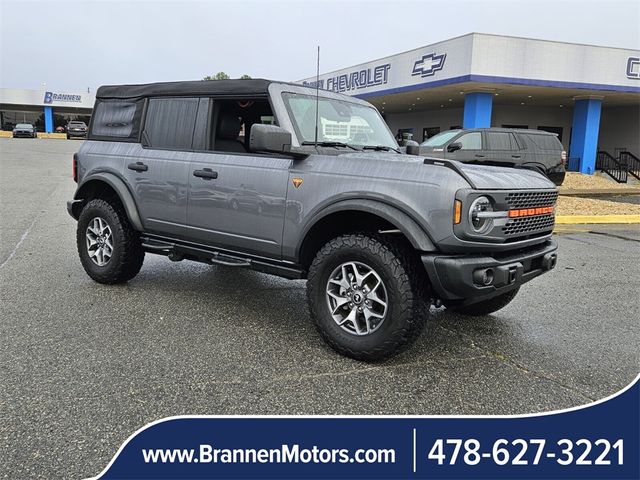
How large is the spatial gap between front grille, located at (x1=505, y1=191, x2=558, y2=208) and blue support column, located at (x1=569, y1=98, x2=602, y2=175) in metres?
21.8

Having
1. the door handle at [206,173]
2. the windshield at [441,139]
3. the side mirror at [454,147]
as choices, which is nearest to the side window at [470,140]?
the windshield at [441,139]

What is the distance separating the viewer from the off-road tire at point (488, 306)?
4.65 meters

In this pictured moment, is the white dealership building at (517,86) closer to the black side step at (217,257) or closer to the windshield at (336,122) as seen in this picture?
the windshield at (336,122)

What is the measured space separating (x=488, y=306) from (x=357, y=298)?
1.62 metres

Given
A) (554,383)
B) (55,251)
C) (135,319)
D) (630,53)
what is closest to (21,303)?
(135,319)

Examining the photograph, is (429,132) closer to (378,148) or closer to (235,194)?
(378,148)

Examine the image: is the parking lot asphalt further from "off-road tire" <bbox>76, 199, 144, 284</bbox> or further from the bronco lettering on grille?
the bronco lettering on grille

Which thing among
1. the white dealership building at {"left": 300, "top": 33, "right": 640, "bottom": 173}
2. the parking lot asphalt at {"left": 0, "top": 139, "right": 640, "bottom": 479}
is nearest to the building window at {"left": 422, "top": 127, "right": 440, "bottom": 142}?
the white dealership building at {"left": 300, "top": 33, "right": 640, "bottom": 173}

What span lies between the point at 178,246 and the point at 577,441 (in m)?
3.51

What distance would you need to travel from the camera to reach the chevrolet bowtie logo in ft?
68.2

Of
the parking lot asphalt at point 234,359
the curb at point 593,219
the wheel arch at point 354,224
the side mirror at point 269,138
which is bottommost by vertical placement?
the parking lot asphalt at point 234,359

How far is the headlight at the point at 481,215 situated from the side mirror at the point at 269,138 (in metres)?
1.40

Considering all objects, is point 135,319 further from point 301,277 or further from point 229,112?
point 229,112

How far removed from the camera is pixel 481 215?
3344 millimetres
